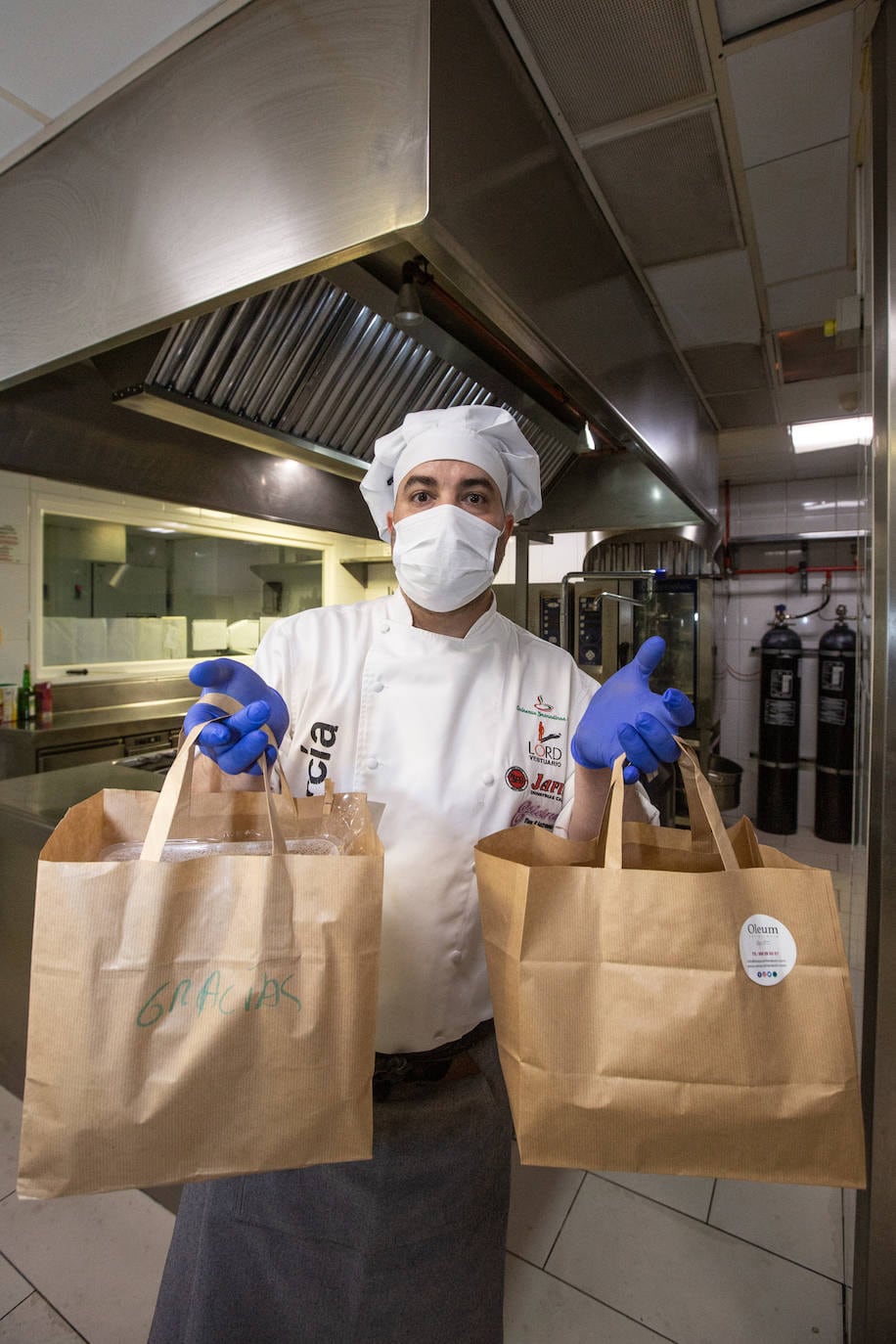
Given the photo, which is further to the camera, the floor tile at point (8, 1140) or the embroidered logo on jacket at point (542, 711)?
the floor tile at point (8, 1140)

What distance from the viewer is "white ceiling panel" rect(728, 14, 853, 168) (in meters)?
1.12

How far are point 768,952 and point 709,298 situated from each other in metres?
2.00

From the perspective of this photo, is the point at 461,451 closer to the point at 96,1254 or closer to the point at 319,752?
the point at 319,752

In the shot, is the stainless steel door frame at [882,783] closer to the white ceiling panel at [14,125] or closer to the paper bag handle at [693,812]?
the paper bag handle at [693,812]

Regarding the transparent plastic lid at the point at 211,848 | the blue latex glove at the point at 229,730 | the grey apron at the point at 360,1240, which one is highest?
the blue latex glove at the point at 229,730

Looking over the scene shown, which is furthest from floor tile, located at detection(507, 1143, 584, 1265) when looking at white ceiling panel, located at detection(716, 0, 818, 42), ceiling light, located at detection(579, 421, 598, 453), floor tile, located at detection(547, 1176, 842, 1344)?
white ceiling panel, located at detection(716, 0, 818, 42)

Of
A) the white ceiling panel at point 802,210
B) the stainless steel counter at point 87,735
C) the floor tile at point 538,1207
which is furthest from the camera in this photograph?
the stainless steel counter at point 87,735

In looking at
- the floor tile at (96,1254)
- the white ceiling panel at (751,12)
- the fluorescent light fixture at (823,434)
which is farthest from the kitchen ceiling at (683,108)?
the floor tile at (96,1254)

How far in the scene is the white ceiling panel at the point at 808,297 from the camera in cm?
190

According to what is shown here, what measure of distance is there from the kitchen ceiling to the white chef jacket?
100cm

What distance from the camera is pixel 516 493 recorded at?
1.28 metres

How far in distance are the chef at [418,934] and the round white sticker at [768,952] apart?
1.03 ft

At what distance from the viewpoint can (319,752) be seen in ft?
3.55

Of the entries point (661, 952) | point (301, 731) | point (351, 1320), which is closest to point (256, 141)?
point (301, 731)
